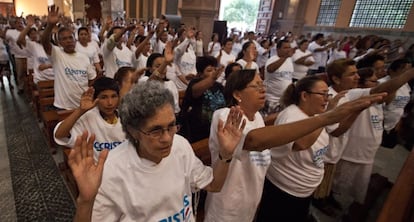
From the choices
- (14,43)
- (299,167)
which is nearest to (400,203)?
(299,167)

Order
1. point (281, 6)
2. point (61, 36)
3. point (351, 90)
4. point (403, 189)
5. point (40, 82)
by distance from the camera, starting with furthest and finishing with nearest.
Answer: point (281, 6) → point (40, 82) → point (61, 36) → point (351, 90) → point (403, 189)

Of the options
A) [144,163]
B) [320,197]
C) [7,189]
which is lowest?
[7,189]

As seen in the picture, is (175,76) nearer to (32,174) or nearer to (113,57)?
(113,57)

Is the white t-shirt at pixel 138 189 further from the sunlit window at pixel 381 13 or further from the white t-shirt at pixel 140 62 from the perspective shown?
the sunlit window at pixel 381 13

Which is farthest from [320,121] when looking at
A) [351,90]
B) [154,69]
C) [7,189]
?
[7,189]

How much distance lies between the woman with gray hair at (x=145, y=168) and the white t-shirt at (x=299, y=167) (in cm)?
67

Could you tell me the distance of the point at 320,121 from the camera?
1145mm

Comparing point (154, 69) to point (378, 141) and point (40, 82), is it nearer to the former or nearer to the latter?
point (40, 82)

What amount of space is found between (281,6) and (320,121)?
13.1 metres

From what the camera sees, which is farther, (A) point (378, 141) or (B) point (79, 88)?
(B) point (79, 88)

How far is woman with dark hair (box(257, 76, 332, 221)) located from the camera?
165 cm

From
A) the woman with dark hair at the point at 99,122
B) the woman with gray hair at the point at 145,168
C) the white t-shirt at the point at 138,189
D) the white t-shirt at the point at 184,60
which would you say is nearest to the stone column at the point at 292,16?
the white t-shirt at the point at 184,60

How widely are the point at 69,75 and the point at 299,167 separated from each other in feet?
9.13

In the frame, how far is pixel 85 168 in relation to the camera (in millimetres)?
955
